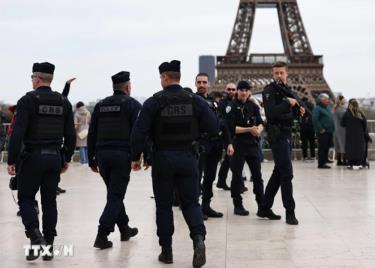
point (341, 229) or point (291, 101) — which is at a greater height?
point (291, 101)

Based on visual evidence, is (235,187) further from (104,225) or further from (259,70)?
(259,70)

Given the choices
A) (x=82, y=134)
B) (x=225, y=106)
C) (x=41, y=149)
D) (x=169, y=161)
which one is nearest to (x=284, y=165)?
(x=225, y=106)

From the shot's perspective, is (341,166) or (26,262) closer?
(26,262)

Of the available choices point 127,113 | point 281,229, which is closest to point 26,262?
point 127,113

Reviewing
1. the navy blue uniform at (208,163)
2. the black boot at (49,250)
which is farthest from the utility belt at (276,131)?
the black boot at (49,250)

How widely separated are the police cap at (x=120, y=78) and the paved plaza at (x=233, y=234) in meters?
1.59

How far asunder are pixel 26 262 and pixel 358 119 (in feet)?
35.3

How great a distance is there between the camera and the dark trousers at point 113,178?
6.89m

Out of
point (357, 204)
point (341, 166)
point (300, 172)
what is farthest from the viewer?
point (341, 166)

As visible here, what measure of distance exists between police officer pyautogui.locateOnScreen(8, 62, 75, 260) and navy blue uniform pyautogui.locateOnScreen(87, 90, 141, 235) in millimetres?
477

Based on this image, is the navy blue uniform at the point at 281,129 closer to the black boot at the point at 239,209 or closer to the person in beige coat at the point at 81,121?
the black boot at the point at 239,209

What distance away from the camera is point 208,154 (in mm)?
9172

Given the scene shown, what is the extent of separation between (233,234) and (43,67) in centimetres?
266

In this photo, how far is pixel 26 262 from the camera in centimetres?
631
